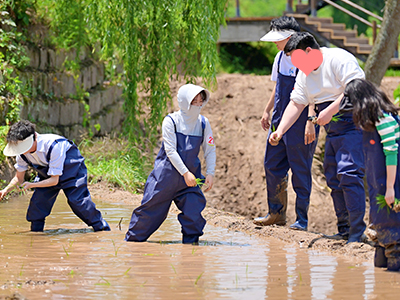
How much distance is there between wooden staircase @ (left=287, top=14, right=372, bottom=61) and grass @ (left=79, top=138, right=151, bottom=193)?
6793mm

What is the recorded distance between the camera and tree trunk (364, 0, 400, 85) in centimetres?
1030

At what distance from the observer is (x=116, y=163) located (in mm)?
9195

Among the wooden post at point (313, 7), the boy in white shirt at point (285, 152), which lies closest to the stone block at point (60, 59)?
the boy in white shirt at point (285, 152)

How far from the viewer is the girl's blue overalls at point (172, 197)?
16.1 feet

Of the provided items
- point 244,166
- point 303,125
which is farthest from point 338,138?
point 244,166

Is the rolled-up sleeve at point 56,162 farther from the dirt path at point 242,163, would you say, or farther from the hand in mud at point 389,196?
the hand in mud at point 389,196

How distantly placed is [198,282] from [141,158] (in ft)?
20.5

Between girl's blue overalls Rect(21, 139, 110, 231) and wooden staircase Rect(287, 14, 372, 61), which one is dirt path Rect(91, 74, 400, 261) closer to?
wooden staircase Rect(287, 14, 372, 61)

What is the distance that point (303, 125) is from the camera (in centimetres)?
557

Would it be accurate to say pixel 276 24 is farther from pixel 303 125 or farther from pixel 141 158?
pixel 141 158

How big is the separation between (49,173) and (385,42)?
24.9 ft

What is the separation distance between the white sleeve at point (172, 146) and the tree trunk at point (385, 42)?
274 inches

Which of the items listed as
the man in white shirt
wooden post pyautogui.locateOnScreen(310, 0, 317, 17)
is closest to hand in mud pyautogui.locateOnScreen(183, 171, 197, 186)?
the man in white shirt

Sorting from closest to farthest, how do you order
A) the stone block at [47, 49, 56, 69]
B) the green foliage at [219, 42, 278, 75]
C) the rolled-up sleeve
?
1. the rolled-up sleeve
2. the stone block at [47, 49, 56, 69]
3. the green foliage at [219, 42, 278, 75]
